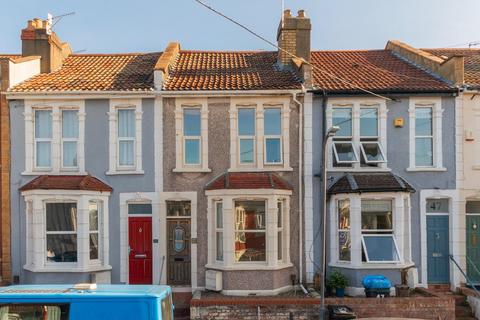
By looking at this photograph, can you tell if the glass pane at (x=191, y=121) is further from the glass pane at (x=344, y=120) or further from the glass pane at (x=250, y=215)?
the glass pane at (x=344, y=120)

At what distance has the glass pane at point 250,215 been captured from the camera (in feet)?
44.5

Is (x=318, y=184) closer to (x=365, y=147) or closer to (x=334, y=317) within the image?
(x=365, y=147)

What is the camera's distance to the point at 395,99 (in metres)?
14.1

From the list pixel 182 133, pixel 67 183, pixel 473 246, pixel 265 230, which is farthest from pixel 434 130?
pixel 67 183

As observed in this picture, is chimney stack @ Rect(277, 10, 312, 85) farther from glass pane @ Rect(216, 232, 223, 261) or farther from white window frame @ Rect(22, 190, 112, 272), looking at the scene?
white window frame @ Rect(22, 190, 112, 272)

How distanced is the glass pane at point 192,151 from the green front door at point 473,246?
849 centimetres

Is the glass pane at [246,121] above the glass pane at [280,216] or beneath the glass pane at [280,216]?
above

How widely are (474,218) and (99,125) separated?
11.7 metres

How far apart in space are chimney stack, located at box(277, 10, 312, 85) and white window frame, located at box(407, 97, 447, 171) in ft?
13.2

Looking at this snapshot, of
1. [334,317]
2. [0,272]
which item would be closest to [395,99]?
[334,317]

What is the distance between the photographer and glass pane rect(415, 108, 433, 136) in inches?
563

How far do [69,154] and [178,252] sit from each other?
4.43 m

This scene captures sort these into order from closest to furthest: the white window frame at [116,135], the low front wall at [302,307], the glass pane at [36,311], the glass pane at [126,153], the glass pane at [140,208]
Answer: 1. the glass pane at [36,311]
2. the low front wall at [302,307]
3. the white window frame at [116,135]
4. the glass pane at [140,208]
5. the glass pane at [126,153]

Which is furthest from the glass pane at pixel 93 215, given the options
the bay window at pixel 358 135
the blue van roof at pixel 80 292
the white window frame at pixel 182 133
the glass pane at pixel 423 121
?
the glass pane at pixel 423 121
